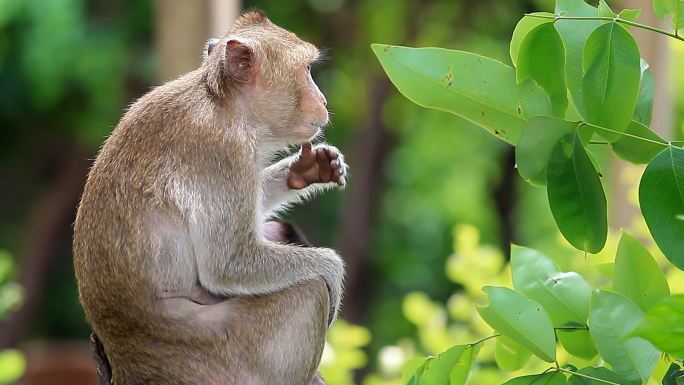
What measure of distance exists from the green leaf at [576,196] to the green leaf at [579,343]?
0.66 ft

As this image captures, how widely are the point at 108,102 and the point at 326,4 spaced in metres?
1.68

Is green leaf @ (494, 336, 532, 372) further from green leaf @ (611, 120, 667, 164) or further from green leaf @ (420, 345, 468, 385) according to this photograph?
green leaf @ (611, 120, 667, 164)

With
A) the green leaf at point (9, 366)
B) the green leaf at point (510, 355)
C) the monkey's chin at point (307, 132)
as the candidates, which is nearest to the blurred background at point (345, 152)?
the green leaf at point (9, 366)

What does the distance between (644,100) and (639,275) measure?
245 mm

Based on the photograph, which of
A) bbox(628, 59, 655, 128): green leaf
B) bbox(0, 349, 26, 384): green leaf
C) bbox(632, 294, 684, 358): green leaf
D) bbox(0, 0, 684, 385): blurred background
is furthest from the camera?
bbox(0, 0, 684, 385): blurred background

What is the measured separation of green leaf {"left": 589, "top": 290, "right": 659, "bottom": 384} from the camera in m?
1.36

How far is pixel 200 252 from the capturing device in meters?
1.99

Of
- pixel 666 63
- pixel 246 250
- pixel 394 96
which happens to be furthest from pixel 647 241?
pixel 394 96

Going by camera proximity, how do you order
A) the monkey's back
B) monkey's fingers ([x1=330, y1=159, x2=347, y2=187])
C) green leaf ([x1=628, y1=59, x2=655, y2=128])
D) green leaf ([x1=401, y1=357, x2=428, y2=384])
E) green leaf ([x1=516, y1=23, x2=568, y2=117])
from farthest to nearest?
1. monkey's fingers ([x1=330, y1=159, x2=347, y2=187])
2. the monkey's back
3. green leaf ([x1=401, y1=357, x2=428, y2=384])
4. green leaf ([x1=628, y1=59, x2=655, y2=128])
5. green leaf ([x1=516, y1=23, x2=568, y2=117])

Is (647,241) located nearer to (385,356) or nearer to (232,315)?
(385,356)

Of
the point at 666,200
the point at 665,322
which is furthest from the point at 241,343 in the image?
the point at 665,322

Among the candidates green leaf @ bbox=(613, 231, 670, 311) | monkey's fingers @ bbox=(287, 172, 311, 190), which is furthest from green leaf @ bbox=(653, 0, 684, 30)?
monkey's fingers @ bbox=(287, 172, 311, 190)

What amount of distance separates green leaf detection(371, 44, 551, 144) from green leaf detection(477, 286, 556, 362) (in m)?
0.25

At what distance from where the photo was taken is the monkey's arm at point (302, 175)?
2.18 m
